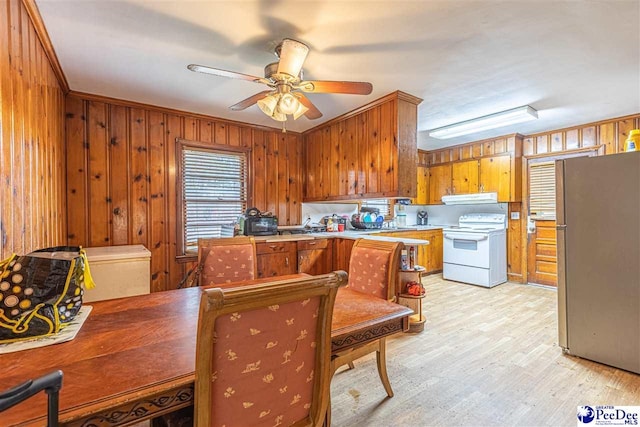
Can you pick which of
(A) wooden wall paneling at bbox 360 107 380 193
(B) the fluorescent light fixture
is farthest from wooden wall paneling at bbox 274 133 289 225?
(B) the fluorescent light fixture

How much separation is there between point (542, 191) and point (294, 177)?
3.78 m

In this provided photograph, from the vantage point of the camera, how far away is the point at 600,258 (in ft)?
7.71

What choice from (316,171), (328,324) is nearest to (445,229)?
(316,171)

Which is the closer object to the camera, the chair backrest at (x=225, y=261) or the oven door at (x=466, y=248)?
the chair backrest at (x=225, y=261)

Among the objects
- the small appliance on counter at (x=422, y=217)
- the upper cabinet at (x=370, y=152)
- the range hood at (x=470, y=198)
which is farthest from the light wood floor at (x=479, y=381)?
the small appliance on counter at (x=422, y=217)

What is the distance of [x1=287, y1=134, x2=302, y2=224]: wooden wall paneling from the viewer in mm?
4328

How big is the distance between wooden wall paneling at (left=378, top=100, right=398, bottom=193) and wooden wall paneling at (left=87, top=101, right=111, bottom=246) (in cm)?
287

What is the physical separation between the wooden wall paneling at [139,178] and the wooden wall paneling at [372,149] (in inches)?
96.7

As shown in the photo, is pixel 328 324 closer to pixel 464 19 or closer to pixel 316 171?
pixel 464 19

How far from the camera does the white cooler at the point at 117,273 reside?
2453 mm

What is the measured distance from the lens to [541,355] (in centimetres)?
248

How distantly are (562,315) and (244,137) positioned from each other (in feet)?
12.7

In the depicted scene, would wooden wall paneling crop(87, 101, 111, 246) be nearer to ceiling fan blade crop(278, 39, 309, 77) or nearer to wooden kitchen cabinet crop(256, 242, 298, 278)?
wooden kitchen cabinet crop(256, 242, 298, 278)

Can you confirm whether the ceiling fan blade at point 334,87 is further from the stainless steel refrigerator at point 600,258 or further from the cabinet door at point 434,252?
the cabinet door at point 434,252
